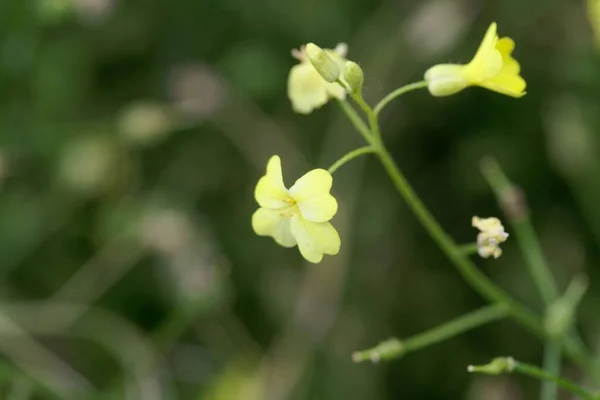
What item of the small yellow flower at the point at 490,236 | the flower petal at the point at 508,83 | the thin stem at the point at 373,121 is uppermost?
the flower petal at the point at 508,83

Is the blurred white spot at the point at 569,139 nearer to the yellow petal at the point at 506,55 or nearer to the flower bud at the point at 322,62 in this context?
the yellow petal at the point at 506,55

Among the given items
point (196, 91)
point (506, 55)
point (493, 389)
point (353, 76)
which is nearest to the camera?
point (353, 76)

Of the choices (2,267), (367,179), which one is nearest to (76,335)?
(2,267)

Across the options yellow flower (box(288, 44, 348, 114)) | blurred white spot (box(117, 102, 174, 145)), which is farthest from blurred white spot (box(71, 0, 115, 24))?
yellow flower (box(288, 44, 348, 114))

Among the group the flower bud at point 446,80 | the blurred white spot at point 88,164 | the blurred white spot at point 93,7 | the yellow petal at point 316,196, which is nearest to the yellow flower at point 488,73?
the flower bud at point 446,80

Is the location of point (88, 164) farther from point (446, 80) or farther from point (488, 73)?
point (488, 73)

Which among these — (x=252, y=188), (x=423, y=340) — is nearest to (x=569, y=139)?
(x=252, y=188)

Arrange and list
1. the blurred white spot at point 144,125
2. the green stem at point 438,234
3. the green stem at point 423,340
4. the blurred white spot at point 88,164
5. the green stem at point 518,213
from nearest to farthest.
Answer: the green stem at point 438,234 → the green stem at point 423,340 → the green stem at point 518,213 → the blurred white spot at point 144,125 → the blurred white spot at point 88,164
